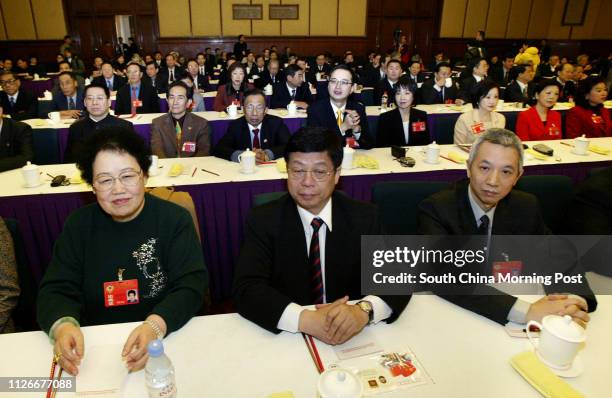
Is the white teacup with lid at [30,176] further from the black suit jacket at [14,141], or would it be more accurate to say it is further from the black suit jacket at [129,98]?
the black suit jacket at [129,98]

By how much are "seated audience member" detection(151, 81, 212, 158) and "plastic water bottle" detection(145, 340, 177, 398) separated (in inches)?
118

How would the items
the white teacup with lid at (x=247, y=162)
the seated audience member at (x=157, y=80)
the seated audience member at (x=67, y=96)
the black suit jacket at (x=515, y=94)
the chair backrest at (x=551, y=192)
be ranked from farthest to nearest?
the seated audience member at (x=157, y=80) < the black suit jacket at (x=515, y=94) < the seated audience member at (x=67, y=96) < the white teacup with lid at (x=247, y=162) < the chair backrest at (x=551, y=192)

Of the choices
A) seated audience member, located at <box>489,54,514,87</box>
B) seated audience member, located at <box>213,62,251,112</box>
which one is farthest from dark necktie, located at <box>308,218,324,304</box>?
seated audience member, located at <box>489,54,514,87</box>

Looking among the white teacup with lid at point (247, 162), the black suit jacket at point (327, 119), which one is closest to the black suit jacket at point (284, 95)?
the black suit jacket at point (327, 119)

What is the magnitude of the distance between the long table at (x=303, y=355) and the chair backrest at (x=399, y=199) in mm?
923

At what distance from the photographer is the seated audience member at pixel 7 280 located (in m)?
1.67

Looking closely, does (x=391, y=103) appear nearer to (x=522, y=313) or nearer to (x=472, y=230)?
(x=472, y=230)

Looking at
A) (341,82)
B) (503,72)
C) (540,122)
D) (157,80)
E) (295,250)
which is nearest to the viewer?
(295,250)

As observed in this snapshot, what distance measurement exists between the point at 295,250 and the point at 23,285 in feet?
4.00

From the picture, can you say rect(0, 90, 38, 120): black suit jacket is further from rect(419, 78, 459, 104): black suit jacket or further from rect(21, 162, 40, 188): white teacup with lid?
rect(419, 78, 459, 104): black suit jacket

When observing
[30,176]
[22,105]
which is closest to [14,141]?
[30,176]

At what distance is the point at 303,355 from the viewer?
51.1 inches

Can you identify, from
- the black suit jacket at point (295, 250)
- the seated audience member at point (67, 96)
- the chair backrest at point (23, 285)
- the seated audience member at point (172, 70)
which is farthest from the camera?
the seated audience member at point (172, 70)

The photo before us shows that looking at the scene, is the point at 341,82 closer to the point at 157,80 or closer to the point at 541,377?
the point at 541,377
